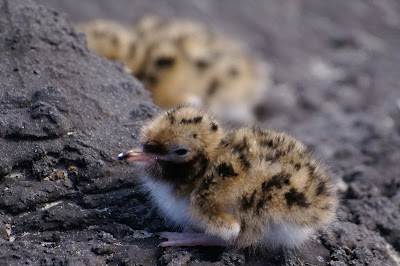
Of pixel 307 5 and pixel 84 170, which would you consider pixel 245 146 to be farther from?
pixel 307 5

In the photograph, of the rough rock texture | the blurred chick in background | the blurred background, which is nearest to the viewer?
the rough rock texture

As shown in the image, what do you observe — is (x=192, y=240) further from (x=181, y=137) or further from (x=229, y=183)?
(x=181, y=137)

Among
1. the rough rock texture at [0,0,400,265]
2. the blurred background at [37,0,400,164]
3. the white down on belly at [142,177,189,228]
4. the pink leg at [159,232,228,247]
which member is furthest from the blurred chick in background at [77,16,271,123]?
the pink leg at [159,232,228,247]

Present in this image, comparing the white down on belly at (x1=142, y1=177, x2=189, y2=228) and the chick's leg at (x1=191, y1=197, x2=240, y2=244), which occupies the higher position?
the chick's leg at (x1=191, y1=197, x2=240, y2=244)

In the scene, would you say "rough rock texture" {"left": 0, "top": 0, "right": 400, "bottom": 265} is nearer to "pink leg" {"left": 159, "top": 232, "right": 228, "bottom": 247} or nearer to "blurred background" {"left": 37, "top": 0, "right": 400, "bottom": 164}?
"pink leg" {"left": 159, "top": 232, "right": 228, "bottom": 247}

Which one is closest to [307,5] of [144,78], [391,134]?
[144,78]

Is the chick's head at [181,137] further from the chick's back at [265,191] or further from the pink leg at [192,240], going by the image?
the pink leg at [192,240]

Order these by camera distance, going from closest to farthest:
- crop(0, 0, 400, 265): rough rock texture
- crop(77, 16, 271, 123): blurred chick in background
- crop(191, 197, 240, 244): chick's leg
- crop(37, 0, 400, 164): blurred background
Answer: crop(191, 197, 240, 244): chick's leg, crop(0, 0, 400, 265): rough rock texture, crop(77, 16, 271, 123): blurred chick in background, crop(37, 0, 400, 164): blurred background
